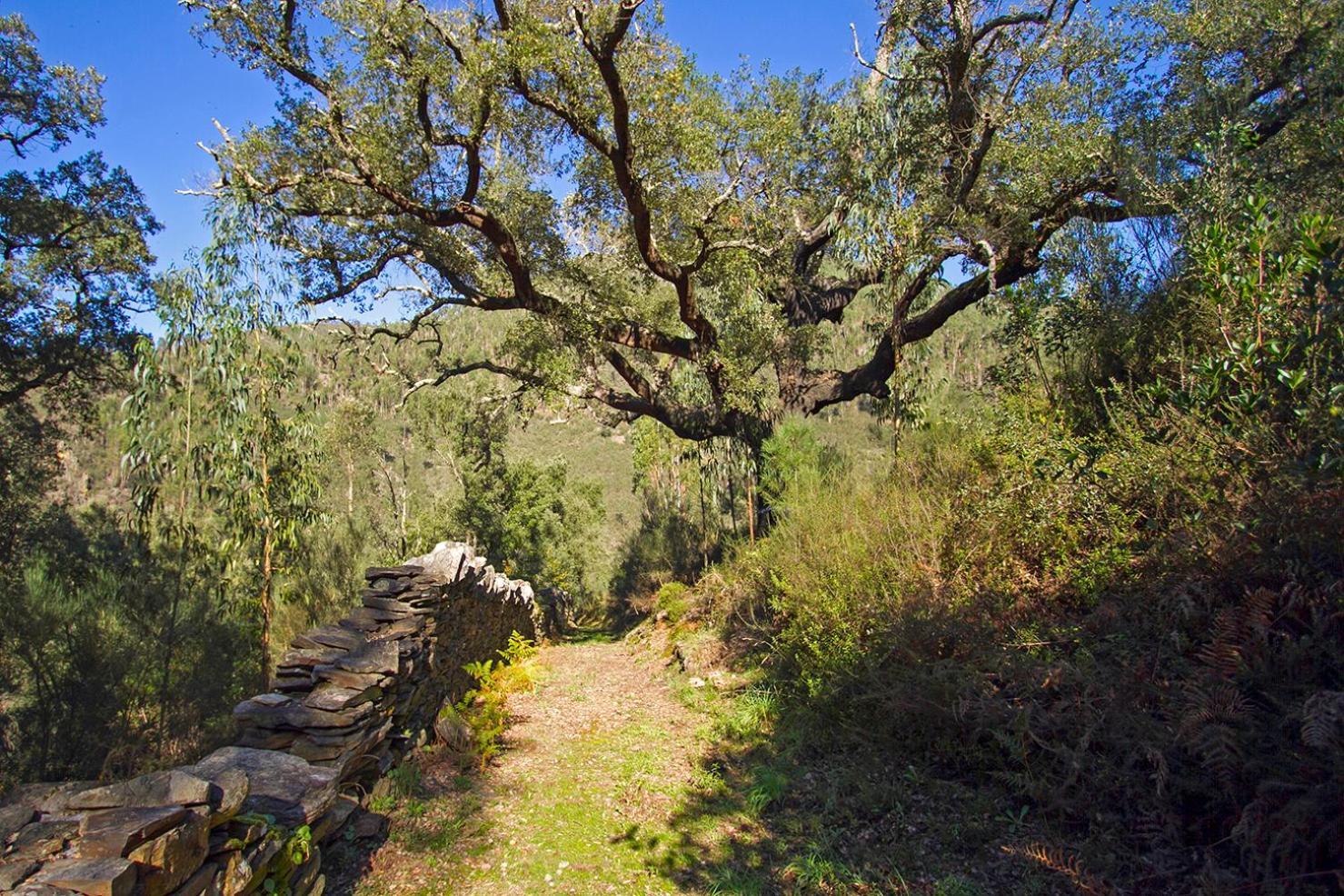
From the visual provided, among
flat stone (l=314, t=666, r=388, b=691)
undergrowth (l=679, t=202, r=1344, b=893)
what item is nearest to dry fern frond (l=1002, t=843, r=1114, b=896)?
undergrowth (l=679, t=202, r=1344, b=893)

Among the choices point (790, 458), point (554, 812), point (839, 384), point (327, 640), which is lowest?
point (554, 812)

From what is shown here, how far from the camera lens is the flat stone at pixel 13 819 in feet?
6.56

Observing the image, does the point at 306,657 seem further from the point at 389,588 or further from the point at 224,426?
the point at 224,426

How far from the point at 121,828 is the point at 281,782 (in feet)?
3.61

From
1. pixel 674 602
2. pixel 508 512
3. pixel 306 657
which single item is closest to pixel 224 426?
pixel 306 657

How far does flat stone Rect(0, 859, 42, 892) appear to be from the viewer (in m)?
Answer: 1.75

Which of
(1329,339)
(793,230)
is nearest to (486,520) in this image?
(793,230)

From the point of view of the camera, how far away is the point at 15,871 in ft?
5.91

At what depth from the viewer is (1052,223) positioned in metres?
8.41

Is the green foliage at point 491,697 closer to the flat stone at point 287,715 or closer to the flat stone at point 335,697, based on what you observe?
the flat stone at point 335,697

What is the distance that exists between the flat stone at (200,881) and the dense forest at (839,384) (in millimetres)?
2387

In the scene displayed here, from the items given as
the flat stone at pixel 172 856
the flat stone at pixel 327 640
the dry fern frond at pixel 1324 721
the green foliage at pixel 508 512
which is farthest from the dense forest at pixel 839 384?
the green foliage at pixel 508 512

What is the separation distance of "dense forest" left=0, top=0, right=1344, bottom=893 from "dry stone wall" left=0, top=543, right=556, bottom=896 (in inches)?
61.4

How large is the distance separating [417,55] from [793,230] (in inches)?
235
